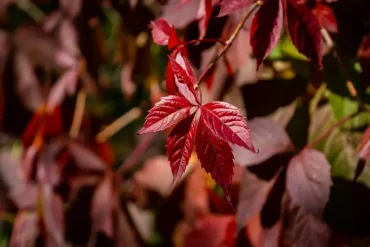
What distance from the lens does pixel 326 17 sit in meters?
0.49

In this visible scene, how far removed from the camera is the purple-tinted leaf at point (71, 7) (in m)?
0.76

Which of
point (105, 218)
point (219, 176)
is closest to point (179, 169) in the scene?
point (219, 176)

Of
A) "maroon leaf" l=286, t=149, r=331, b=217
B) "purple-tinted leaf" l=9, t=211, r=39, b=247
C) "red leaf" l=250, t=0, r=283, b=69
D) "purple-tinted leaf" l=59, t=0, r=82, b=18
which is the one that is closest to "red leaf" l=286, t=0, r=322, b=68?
"red leaf" l=250, t=0, r=283, b=69

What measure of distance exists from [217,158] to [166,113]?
51 millimetres

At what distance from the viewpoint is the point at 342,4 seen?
0.53 metres

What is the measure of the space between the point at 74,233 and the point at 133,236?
0.32 ft

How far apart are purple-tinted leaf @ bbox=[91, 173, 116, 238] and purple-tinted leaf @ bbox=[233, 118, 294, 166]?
32 centimetres

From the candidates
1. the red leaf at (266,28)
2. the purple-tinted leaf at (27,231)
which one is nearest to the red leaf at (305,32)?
the red leaf at (266,28)

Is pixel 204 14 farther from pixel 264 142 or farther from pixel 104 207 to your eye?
pixel 104 207

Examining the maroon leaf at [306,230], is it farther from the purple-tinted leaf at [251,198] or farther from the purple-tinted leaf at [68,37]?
the purple-tinted leaf at [68,37]

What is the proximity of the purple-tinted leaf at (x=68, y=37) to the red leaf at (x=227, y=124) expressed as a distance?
0.54 m

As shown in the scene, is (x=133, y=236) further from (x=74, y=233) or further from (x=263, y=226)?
(x=263, y=226)

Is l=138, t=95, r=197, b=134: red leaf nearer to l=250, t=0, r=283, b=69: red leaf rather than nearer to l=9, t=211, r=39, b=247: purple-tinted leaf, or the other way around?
l=250, t=0, r=283, b=69: red leaf

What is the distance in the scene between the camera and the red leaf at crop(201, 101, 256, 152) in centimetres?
34
